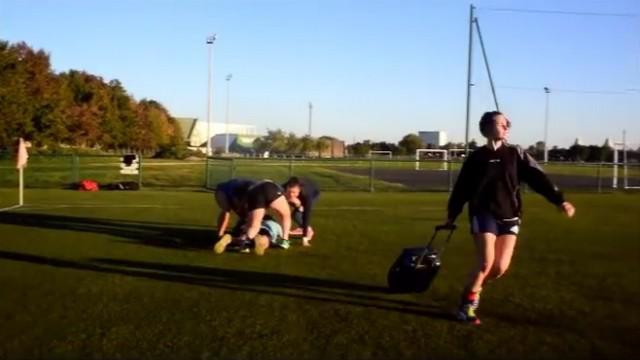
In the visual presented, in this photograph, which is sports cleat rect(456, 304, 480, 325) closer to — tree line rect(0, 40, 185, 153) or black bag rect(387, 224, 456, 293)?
black bag rect(387, 224, 456, 293)

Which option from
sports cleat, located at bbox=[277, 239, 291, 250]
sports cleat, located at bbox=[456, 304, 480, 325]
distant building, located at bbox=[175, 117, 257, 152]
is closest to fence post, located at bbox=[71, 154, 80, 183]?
sports cleat, located at bbox=[277, 239, 291, 250]

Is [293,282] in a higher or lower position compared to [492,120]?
lower

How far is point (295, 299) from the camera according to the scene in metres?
7.43

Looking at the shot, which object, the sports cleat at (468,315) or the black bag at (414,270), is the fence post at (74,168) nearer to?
the black bag at (414,270)

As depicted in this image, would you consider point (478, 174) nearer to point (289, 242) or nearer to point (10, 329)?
point (10, 329)

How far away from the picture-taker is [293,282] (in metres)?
8.32

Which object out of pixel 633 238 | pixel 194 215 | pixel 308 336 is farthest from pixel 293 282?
pixel 194 215

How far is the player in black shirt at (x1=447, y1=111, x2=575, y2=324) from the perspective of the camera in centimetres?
635

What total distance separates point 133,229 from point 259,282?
5835 millimetres

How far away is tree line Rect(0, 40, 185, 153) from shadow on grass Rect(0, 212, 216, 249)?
79.7 feet

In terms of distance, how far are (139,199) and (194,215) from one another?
20.5ft

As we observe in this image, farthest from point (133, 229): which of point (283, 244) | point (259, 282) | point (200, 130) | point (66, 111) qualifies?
point (200, 130)

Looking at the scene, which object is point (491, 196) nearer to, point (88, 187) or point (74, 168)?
point (88, 187)

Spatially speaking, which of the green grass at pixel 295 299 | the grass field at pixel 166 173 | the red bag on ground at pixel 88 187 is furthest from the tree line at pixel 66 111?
the green grass at pixel 295 299
